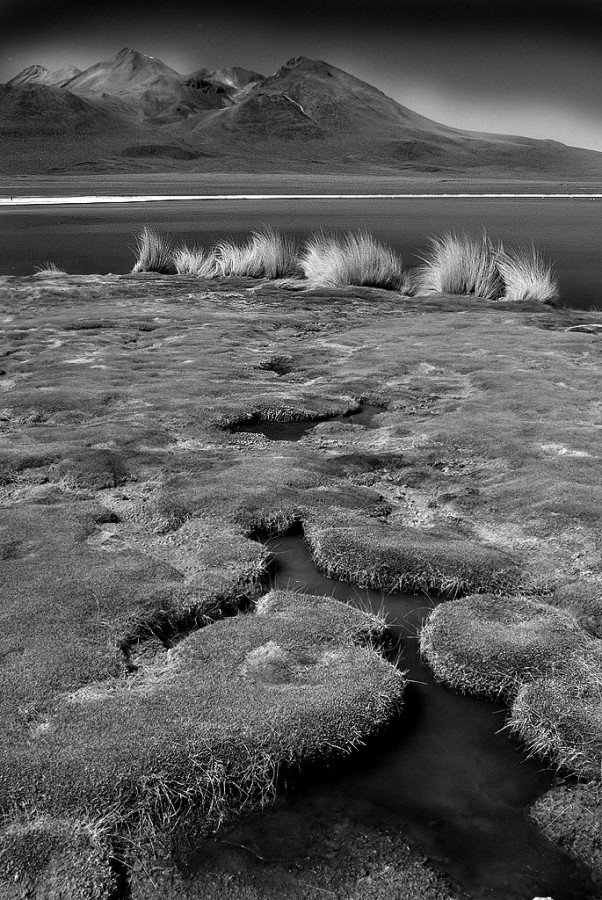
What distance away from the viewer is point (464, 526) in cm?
669

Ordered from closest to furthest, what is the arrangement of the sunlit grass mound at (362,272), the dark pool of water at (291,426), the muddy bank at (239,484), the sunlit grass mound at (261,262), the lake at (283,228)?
the muddy bank at (239,484)
the dark pool of water at (291,426)
the sunlit grass mound at (362,272)
the sunlit grass mound at (261,262)
the lake at (283,228)

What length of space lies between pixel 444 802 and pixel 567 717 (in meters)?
0.84

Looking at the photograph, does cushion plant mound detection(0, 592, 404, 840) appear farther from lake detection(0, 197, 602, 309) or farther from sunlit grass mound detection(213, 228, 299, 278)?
sunlit grass mound detection(213, 228, 299, 278)

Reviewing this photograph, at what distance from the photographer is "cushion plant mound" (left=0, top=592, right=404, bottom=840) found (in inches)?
145

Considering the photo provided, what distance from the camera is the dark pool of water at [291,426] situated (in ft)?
30.7

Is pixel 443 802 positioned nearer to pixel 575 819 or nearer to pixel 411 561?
pixel 575 819

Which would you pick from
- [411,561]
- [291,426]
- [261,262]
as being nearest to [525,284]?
[261,262]

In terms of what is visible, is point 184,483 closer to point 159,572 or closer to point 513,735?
point 159,572

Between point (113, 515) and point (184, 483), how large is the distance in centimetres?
87

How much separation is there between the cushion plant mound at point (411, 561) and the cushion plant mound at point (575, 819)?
1.91 metres

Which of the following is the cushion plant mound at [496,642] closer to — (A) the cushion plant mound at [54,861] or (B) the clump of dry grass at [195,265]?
(A) the cushion plant mound at [54,861]

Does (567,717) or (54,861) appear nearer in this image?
(54,861)

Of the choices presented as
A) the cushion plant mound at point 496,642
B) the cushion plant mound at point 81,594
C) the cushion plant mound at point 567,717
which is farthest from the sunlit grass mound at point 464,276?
the cushion plant mound at point 567,717

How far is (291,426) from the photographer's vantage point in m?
9.72
